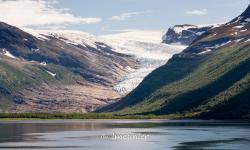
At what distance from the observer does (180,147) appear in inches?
6132

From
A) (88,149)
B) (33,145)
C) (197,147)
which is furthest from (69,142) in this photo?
(197,147)

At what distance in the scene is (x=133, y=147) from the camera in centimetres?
15612

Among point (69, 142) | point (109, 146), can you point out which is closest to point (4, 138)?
point (69, 142)

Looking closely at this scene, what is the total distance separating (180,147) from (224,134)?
4440 cm

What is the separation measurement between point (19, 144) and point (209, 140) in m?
46.5

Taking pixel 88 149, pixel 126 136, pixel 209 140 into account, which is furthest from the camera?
pixel 126 136

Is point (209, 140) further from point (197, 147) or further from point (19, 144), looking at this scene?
point (19, 144)

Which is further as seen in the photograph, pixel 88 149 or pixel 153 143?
pixel 153 143

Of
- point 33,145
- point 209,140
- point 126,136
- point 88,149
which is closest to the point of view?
point 88,149

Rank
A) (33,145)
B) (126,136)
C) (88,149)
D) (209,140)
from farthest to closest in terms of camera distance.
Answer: (126,136) → (209,140) → (33,145) → (88,149)

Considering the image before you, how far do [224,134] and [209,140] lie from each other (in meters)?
22.0

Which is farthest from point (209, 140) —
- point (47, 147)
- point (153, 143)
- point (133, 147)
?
point (47, 147)

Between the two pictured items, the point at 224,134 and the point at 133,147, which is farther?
the point at 224,134

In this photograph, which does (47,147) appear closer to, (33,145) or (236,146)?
(33,145)
